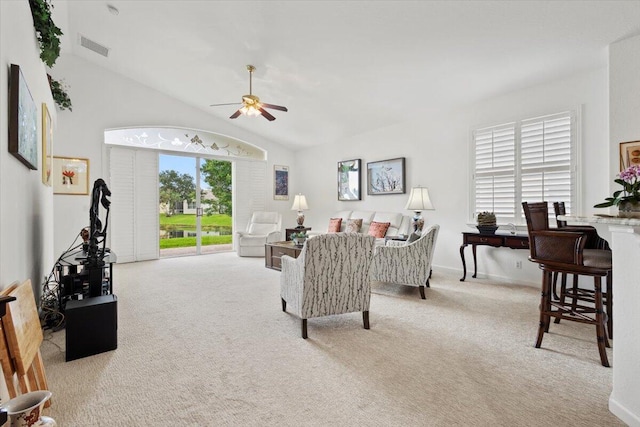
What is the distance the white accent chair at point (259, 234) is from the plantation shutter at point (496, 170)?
12.9 feet

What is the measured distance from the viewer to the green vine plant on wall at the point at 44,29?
2.47 metres

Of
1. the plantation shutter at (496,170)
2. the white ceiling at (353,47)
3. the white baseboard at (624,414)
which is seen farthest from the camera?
the plantation shutter at (496,170)

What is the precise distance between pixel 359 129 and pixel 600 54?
3.82 m

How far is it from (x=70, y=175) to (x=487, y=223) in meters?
6.86

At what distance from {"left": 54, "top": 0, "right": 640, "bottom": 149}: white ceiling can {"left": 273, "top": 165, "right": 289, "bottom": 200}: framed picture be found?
93.9 inches

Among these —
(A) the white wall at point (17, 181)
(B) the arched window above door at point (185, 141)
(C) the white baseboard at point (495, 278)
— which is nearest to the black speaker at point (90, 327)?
(A) the white wall at point (17, 181)

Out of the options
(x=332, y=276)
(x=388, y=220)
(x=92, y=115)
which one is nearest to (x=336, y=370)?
(x=332, y=276)

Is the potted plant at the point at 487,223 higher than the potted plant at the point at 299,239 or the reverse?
higher

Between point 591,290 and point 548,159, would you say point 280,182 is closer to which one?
point 548,159

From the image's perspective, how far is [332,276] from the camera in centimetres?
268

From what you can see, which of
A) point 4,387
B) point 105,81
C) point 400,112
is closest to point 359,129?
point 400,112

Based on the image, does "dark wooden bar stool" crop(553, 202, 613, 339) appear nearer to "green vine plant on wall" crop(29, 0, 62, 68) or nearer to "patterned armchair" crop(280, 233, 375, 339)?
"patterned armchair" crop(280, 233, 375, 339)

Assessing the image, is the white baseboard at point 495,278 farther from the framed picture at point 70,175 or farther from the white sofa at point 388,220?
the framed picture at point 70,175

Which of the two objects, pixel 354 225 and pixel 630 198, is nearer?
pixel 630 198
